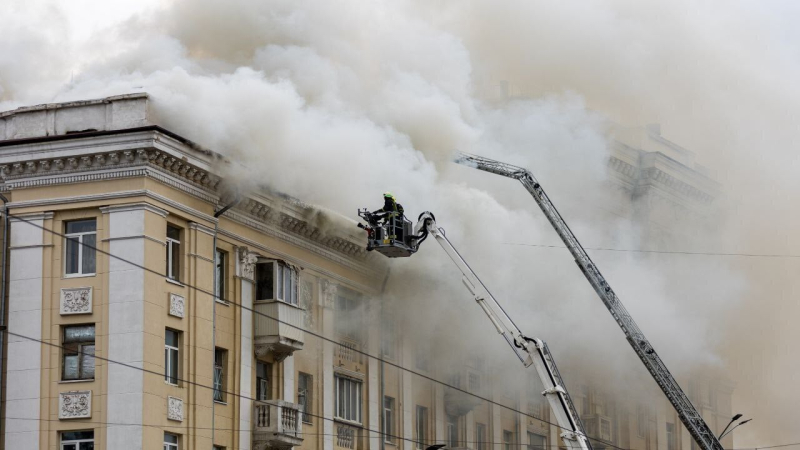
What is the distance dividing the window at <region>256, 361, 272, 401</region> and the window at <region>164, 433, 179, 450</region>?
4219 millimetres

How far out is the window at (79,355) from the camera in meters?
41.6

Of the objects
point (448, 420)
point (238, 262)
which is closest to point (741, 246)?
point (448, 420)

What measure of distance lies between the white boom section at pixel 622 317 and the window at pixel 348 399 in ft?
26.4

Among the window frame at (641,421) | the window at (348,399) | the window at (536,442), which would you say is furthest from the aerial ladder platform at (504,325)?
the window frame at (641,421)

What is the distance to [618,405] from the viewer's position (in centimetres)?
6731

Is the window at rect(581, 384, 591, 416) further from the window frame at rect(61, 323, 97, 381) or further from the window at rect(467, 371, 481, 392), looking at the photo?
the window frame at rect(61, 323, 97, 381)

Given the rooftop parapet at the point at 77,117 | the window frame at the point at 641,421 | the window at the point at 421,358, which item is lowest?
the window frame at the point at 641,421

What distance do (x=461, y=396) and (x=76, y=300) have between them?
61.1 feet

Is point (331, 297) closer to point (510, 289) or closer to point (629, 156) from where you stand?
point (510, 289)

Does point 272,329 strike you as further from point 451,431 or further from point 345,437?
point 451,431

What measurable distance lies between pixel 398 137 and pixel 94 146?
12098mm

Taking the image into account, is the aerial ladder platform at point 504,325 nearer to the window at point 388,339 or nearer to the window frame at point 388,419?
the window frame at point 388,419

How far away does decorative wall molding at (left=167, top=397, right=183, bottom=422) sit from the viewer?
138ft

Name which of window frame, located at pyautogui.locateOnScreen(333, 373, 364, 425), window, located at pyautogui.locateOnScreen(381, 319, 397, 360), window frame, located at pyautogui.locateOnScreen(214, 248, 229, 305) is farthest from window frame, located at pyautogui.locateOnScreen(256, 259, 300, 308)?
window, located at pyautogui.locateOnScreen(381, 319, 397, 360)
